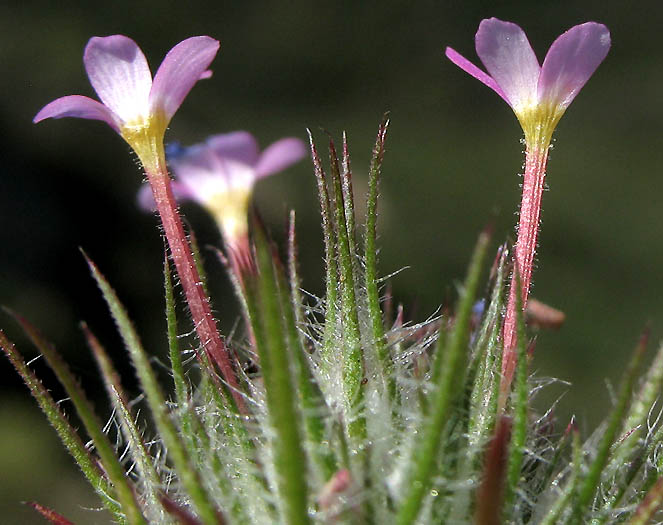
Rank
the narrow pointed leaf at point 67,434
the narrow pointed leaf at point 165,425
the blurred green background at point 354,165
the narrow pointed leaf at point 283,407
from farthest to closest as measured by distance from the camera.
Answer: the blurred green background at point 354,165, the narrow pointed leaf at point 67,434, the narrow pointed leaf at point 165,425, the narrow pointed leaf at point 283,407

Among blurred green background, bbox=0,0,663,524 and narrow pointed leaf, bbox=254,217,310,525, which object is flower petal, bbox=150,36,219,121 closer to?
narrow pointed leaf, bbox=254,217,310,525

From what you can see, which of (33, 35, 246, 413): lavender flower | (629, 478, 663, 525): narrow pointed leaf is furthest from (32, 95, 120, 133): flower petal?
(629, 478, 663, 525): narrow pointed leaf

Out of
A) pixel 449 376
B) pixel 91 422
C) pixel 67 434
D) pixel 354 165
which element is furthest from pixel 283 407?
pixel 354 165

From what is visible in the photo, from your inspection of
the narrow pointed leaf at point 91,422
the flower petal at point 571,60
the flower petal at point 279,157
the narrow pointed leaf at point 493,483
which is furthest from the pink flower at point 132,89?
the narrow pointed leaf at point 493,483

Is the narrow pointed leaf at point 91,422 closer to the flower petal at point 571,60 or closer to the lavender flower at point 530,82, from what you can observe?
the lavender flower at point 530,82

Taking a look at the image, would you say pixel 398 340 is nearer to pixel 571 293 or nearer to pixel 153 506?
pixel 153 506

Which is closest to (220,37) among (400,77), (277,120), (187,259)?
(277,120)
